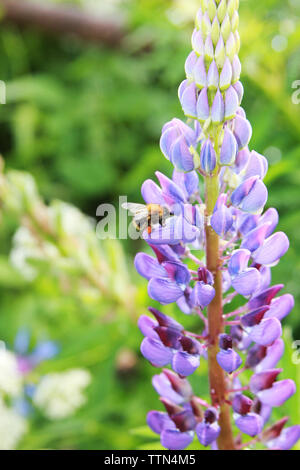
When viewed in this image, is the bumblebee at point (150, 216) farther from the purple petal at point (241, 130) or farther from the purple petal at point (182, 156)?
the purple petal at point (241, 130)

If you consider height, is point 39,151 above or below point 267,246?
above

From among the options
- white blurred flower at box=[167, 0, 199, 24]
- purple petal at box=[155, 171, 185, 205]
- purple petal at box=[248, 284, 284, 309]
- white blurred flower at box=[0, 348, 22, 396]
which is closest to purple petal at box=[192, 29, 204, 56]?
purple petal at box=[155, 171, 185, 205]

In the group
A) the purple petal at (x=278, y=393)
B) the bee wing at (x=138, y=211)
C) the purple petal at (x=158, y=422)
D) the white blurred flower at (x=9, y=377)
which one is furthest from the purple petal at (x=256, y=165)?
the white blurred flower at (x=9, y=377)

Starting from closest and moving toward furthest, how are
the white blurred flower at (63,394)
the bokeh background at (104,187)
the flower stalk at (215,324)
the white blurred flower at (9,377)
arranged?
1. the flower stalk at (215,324)
2. the bokeh background at (104,187)
3. the white blurred flower at (9,377)
4. the white blurred flower at (63,394)

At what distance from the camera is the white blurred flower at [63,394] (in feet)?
8.54

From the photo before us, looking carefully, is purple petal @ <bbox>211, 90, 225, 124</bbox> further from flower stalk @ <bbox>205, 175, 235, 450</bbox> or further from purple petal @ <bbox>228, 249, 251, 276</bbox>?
purple petal @ <bbox>228, 249, 251, 276</bbox>

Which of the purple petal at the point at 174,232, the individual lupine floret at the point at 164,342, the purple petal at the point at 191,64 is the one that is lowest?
the individual lupine floret at the point at 164,342

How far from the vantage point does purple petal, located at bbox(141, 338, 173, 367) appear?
133 cm

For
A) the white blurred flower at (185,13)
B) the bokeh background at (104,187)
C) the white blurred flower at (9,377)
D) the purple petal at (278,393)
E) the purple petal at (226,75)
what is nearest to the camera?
the purple petal at (226,75)

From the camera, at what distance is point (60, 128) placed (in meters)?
4.01
